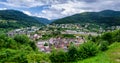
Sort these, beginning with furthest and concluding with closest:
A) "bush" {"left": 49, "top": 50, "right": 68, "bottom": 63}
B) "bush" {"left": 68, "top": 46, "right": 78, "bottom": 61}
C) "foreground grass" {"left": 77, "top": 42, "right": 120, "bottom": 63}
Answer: "bush" {"left": 68, "top": 46, "right": 78, "bottom": 61} → "bush" {"left": 49, "top": 50, "right": 68, "bottom": 63} → "foreground grass" {"left": 77, "top": 42, "right": 120, "bottom": 63}

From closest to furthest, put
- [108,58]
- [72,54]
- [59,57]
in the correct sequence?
[108,58] < [59,57] < [72,54]

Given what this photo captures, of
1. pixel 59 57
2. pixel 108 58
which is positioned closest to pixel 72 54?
pixel 59 57

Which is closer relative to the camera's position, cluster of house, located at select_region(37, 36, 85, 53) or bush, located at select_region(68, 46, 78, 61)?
bush, located at select_region(68, 46, 78, 61)

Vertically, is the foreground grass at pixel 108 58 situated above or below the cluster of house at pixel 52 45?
above

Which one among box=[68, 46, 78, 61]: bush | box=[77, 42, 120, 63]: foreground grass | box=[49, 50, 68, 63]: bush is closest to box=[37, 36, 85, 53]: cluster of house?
box=[77, 42, 120, 63]: foreground grass

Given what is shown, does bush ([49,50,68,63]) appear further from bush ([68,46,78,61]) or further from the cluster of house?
the cluster of house

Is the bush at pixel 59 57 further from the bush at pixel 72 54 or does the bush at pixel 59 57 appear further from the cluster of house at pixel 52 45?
the cluster of house at pixel 52 45

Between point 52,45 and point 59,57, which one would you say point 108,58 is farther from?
point 52,45

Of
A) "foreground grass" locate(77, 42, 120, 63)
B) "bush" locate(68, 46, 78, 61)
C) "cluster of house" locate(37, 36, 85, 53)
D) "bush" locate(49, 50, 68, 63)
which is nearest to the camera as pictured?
"foreground grass" locate(77, 42, 120, 63)

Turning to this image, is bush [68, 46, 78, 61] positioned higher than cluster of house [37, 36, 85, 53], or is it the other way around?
bush [68, 46, 78, 61]

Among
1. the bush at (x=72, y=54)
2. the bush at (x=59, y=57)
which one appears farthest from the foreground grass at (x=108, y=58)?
the bush at (x=59, y=57)

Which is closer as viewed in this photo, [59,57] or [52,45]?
A: [59,57]
